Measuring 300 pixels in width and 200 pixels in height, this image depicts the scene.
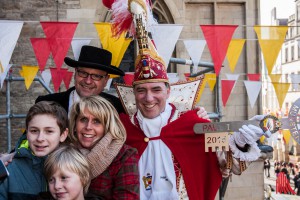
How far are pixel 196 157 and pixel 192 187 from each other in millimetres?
251

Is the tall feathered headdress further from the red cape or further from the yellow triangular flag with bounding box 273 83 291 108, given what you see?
the yellow triangular flag with bounding box 273 83 291 108

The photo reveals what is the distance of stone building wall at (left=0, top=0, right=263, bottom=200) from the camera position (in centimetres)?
952

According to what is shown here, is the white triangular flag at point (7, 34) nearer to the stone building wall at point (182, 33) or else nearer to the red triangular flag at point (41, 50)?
the red triangular flag at point (41, 50)

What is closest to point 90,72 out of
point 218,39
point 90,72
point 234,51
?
point 90,72

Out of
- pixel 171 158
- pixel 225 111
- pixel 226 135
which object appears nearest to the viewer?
pixel 226 135

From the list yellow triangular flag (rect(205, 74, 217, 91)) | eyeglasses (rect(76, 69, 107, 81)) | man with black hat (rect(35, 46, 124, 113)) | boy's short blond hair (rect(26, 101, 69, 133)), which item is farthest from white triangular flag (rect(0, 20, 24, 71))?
yellow triangular flag (rect(205, 74, 217, 91))

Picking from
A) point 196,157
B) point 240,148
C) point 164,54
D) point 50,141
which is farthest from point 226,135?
point 164,54

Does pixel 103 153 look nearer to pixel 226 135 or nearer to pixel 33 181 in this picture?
pixel 33 181

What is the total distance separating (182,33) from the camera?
10.1 metres

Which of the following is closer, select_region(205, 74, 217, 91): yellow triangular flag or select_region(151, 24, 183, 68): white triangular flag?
select_region(151, 24, 183, 68): white triangular flag

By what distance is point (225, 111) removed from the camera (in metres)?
10.4

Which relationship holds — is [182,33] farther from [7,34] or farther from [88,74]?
[88,74]

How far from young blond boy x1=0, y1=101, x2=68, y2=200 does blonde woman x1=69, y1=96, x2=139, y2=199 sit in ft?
0.47

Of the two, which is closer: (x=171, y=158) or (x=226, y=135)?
(x=226, y=135)
